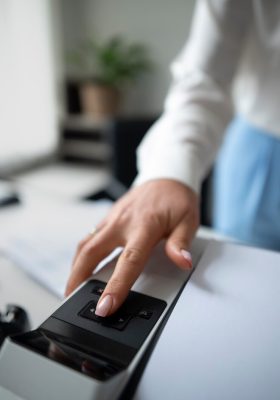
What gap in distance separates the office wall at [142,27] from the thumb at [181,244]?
1.72 meters

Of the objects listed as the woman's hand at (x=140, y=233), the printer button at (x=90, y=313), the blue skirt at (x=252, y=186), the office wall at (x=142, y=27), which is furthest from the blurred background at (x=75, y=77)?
the printer button at (x=90, y=313)

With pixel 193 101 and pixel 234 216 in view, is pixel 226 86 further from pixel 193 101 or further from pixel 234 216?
pixel 234 216

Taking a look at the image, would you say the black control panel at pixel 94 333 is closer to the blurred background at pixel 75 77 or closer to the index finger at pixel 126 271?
the index finger at pixel 126 271

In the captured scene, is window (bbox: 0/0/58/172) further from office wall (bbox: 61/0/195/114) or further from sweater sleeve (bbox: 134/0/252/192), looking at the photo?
sweater sleeve (bbox: 134/0/252/192)

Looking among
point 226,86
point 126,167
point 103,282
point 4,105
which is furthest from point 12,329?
point 4,105

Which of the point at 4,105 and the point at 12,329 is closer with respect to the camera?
the point at 12,329

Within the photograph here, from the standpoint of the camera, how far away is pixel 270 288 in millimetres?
287

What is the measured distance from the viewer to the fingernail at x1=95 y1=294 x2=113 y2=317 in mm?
267

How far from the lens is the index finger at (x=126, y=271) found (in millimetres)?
272

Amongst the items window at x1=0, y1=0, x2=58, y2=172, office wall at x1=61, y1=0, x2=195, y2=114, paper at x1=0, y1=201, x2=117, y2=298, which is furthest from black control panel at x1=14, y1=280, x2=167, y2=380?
office wall at x1=61, y1=0, x2=195, y2=114

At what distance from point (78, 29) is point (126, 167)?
129 cm

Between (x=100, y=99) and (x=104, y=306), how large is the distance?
1.75 m

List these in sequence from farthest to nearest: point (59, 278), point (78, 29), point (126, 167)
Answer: point (78, 29), point (126, 167), point (59, 278)

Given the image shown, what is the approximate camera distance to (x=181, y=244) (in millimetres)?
352
